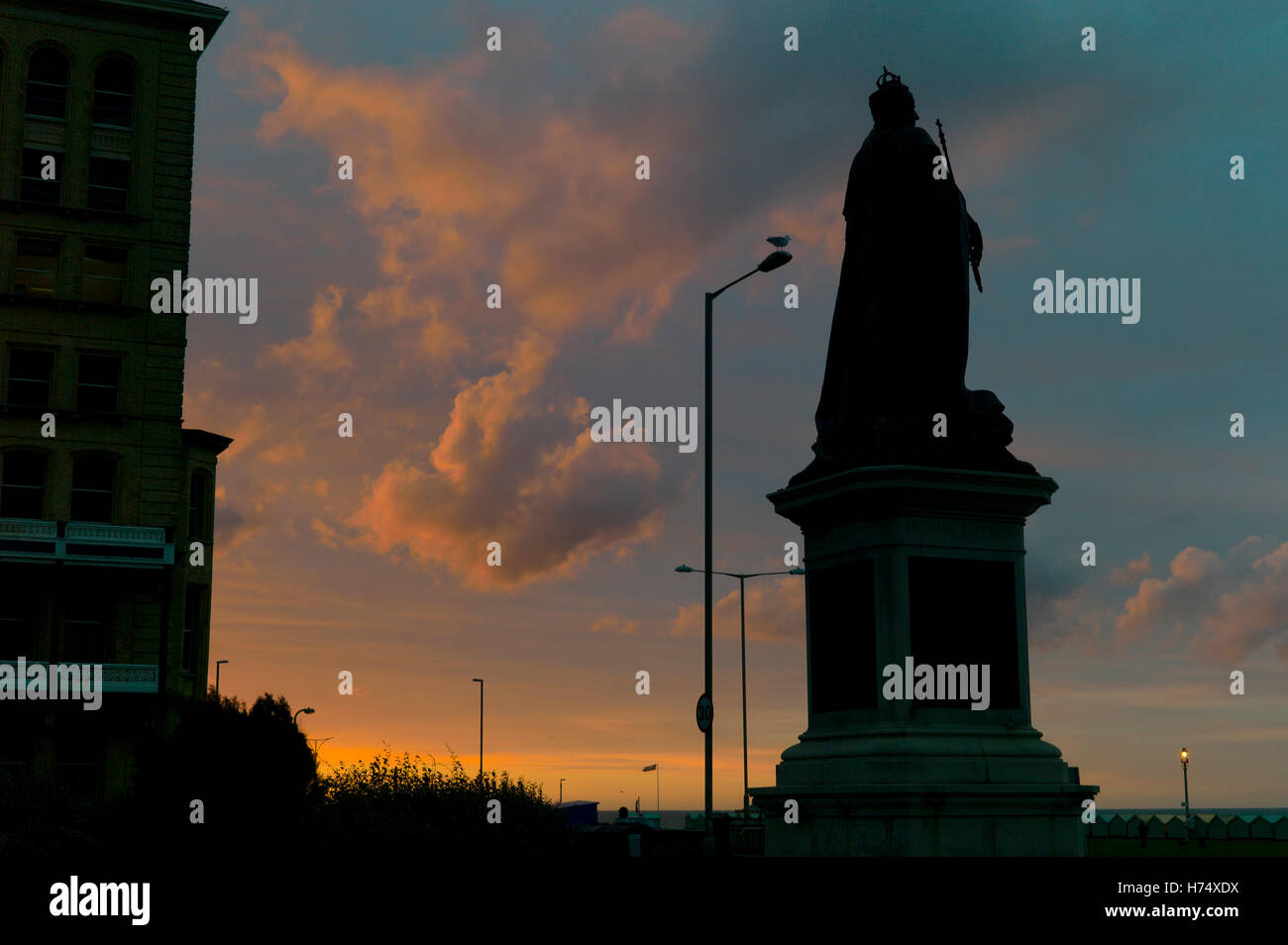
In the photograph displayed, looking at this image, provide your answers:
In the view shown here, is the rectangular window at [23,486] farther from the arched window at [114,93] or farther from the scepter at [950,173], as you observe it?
the scepter at [950,173]

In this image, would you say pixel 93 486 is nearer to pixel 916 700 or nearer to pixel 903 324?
pixel 903 324

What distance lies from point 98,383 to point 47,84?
11.6 m

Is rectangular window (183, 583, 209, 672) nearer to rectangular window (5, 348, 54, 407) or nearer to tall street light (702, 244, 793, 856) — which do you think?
rectangular window (5, 348, 54, 407)

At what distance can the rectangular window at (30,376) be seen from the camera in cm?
5191

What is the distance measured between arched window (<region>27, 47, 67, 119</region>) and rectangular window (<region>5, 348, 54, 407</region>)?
9212mm

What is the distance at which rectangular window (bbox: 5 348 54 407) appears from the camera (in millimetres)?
51906

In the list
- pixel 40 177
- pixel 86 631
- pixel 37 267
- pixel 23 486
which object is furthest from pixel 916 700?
pixel 40 177

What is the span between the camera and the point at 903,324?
65.4 feet

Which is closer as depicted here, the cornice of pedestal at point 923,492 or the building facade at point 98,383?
the cornice of pedestal at point 923,492

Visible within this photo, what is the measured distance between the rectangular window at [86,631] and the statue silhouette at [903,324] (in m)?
38.2

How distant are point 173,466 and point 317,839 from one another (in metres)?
36.0

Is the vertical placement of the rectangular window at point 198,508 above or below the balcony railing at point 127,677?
above

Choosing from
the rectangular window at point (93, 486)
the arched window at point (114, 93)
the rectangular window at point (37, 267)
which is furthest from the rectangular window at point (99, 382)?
the arched window at point (114, 93)

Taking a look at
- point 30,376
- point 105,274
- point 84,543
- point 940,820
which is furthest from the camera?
point 105,274
